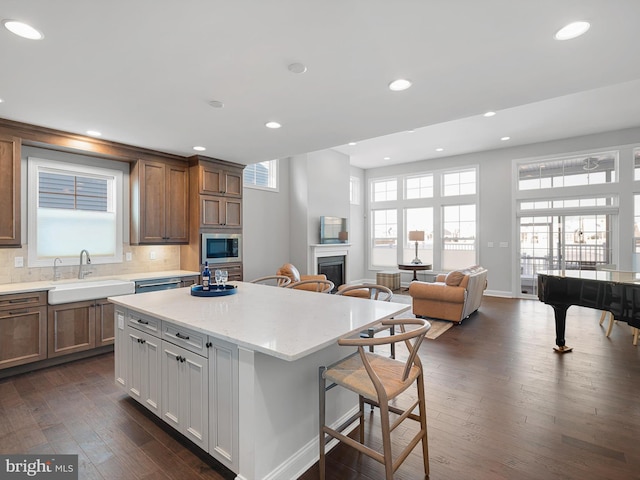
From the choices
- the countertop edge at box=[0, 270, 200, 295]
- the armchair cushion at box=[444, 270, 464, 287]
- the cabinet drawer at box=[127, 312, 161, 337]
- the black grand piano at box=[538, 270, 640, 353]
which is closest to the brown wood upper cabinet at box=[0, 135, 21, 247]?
the countertop edge at box=[0, 270, 200, 295]

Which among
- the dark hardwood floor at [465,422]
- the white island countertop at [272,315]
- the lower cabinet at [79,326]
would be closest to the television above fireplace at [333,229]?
the dark hardwood floor at [465,422]

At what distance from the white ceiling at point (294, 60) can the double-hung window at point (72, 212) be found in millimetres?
716

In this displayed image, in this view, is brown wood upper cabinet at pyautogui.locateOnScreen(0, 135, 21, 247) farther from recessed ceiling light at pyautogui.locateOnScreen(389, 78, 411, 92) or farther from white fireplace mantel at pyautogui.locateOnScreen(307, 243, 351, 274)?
white fireplace mantel at pyautogui.locateOnScreen(307, 243, 351, 274)

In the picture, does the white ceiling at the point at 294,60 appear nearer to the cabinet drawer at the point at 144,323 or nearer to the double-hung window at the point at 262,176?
the cabinet drawer at the point at 144,323

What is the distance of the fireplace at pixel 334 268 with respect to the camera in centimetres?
731

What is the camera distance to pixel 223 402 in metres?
1.79

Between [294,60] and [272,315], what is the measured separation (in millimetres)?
1794

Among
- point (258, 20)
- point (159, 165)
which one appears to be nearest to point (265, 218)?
point (159, 165)

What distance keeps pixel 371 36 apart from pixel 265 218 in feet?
16.6

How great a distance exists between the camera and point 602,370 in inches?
128

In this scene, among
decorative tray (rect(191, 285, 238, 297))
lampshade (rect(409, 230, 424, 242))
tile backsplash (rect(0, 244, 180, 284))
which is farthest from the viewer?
lampshade (rect(409, 230, 424, 242))

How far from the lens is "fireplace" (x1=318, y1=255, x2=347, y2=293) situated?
731cm

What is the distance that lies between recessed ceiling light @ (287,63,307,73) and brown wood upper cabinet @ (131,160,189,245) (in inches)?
123

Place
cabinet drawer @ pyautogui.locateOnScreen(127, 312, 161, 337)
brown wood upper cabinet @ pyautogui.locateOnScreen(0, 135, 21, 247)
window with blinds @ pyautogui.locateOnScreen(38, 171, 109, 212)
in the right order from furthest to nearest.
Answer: window with blinds @ pyautogui.locateOnScreen(38, 171, 109, 212)
brown wood upper cabinet @ pyautogui.locateOnScreen(0, 135, 21, 247)
cabinet drawer @ pyautogui.locateOnScreen(127, 312, 161, 337)
